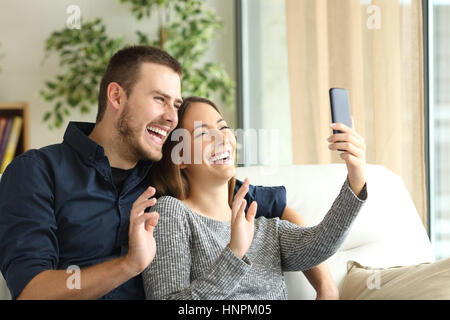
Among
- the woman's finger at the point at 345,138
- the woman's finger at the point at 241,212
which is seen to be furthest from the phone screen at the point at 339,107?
the woman's finger at the point at 241,212

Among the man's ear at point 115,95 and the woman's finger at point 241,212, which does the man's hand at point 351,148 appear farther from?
the man's ear at point 115,95

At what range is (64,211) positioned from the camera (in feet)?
4.21

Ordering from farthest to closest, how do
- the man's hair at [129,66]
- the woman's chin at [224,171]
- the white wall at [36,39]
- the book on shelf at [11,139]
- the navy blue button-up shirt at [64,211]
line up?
the white wall at [36,39]
the book on shelf at [11,139]
the man's hair at [129,66]
the woman's chin at [224,171]
the navy blue button-up shirt at [64,211]

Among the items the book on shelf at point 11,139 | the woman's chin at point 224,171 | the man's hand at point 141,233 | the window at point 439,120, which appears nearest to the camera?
the man's hand at point 141,233

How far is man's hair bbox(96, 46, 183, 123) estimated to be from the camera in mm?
1479

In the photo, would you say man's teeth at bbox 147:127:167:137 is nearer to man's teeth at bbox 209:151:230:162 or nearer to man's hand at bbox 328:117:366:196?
man's teeth at bbox 209:151:230:162

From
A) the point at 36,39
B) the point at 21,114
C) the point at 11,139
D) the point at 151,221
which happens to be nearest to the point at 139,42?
the point at 36,39

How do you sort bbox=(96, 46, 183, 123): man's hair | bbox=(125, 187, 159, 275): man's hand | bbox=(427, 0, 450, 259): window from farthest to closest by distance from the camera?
1. bbox=(427, 0, 450, 259): window
2. bbox=(96, 46, 183, 123): man's hair
3. bbox=(125, 187, 159, 275): man's hand

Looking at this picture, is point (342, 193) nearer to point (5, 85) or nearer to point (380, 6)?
point (380, 6)

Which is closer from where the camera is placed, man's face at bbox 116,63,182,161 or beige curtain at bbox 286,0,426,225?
man's face at bbox 116,63,182,161

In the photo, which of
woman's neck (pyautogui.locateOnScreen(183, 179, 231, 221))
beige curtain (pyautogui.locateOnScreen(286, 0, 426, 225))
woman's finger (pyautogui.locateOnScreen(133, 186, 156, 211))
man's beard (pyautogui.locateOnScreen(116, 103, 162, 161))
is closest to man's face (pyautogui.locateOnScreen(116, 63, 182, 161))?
man's beard (pyautogui.locateOnScreen(116, 103, 162, 161))

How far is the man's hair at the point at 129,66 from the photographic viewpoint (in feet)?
4.85

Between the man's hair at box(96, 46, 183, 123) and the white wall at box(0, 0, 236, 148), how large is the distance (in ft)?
7.23

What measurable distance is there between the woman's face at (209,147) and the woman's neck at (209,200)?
0.09ft
